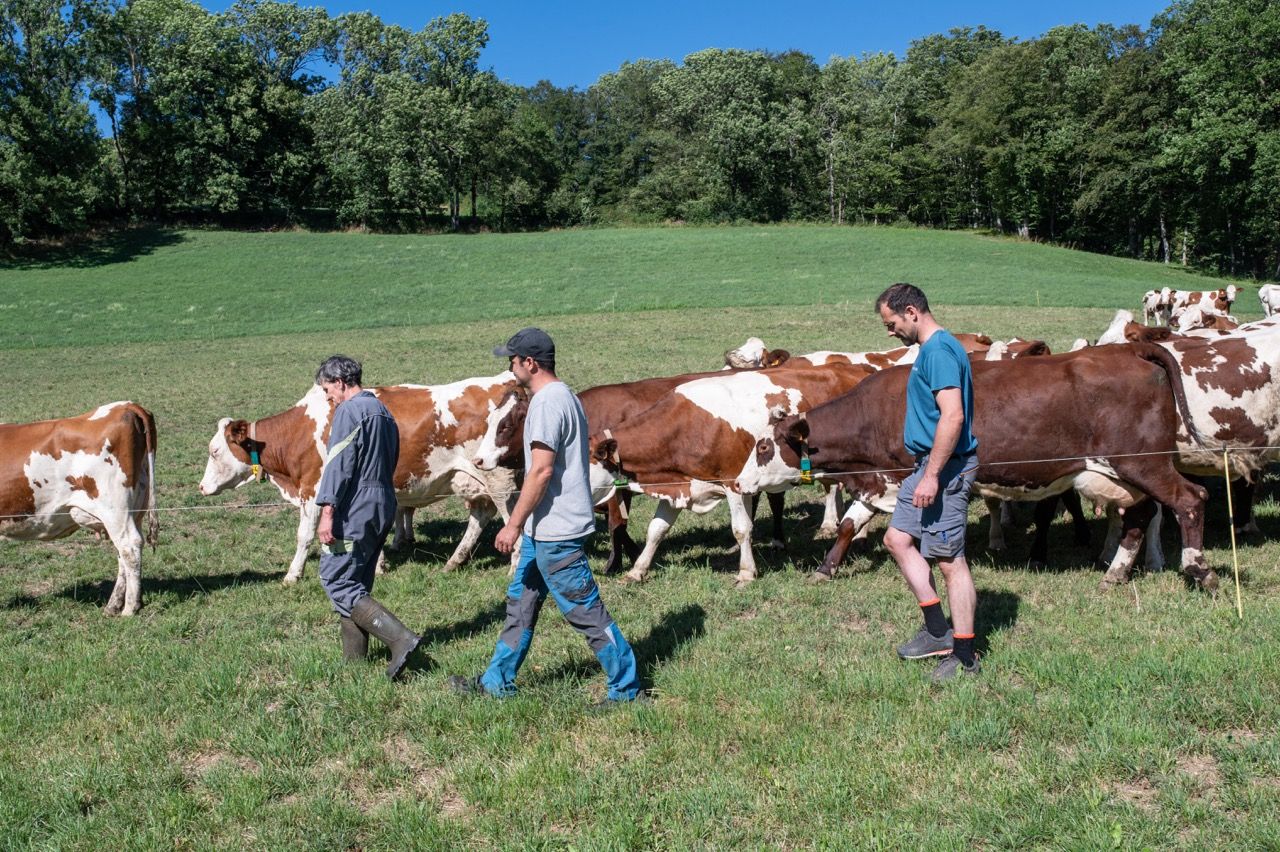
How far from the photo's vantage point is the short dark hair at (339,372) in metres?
6.97

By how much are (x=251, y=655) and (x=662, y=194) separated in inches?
3362

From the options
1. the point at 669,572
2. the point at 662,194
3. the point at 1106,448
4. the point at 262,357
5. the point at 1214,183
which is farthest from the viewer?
the point at 662,194

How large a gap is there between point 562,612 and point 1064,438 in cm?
503

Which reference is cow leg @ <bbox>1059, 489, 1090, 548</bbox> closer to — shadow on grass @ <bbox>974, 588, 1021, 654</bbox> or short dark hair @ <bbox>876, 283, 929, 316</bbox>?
shadow on grass @ <bbox>974, 588, 1021, 654</bbox>

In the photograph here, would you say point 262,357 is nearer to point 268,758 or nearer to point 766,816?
point 268,758

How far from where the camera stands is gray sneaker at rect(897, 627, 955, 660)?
6509 millimetres

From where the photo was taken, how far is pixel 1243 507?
10102 millimetres

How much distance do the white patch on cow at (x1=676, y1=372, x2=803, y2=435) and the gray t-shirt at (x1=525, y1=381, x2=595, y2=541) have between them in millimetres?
4374

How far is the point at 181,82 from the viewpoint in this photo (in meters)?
68.2

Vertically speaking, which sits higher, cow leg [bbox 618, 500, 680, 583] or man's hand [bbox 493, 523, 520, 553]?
man's hand [bbox 493, 523, 520, 553]

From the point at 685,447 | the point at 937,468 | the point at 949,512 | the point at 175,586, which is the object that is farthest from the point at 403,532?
the point at 937,468

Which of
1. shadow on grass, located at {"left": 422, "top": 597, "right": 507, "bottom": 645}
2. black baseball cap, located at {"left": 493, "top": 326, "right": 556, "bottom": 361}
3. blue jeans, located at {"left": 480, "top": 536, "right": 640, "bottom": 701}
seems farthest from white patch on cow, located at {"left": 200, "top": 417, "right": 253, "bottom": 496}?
black baseball cap, located at {"left": 493, "top": 326, "right": 556, "bottom": 361}

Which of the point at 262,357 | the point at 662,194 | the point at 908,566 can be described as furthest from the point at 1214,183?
the point at 908,566

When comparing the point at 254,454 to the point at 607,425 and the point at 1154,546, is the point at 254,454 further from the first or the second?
the point at 1154,546
